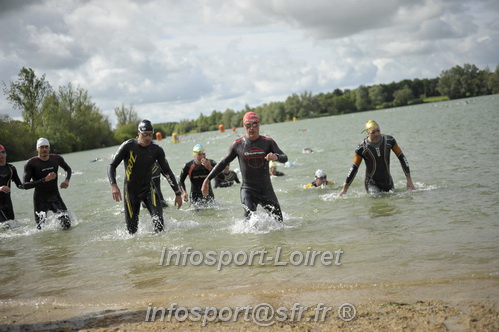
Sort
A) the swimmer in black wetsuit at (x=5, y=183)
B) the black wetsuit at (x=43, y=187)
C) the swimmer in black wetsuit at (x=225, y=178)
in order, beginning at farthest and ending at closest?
the swimmer in black wetsuit at (x=225, y=178), the swimmer in black wetsuit at (x=5, y=183), the black wetsuit at (x=43, y=187)

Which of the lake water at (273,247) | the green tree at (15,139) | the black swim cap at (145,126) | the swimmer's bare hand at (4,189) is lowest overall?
the lake water at (273,247)

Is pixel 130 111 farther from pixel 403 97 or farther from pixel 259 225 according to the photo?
pixel 259 225

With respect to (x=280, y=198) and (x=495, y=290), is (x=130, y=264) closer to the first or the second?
(x=495, y=290)

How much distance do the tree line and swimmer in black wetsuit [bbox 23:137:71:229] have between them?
49.6m

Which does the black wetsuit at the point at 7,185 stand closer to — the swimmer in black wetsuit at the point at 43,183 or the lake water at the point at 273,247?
the lake water at the point at 273,247

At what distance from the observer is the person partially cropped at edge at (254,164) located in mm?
7492

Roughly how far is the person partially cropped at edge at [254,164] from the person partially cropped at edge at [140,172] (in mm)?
984

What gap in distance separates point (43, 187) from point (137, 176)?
345 cm

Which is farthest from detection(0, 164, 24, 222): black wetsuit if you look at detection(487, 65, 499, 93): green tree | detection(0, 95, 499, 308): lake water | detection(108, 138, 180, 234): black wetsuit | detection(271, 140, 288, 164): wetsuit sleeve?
detection(487, 65, 499, 93): green tree

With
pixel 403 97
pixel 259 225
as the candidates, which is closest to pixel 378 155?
pixel 259 225

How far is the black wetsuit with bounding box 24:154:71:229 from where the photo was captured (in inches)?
378

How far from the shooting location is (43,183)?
32.1 feet

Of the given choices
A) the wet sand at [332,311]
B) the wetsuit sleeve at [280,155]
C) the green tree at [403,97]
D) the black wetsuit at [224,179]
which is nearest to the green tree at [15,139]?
the black wetsuit at [224,179]

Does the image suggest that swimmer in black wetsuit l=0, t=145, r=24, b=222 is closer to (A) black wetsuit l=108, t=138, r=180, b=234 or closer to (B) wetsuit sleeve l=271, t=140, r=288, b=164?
(A) black wetsuit l=108, t=138, r=180, b=234
